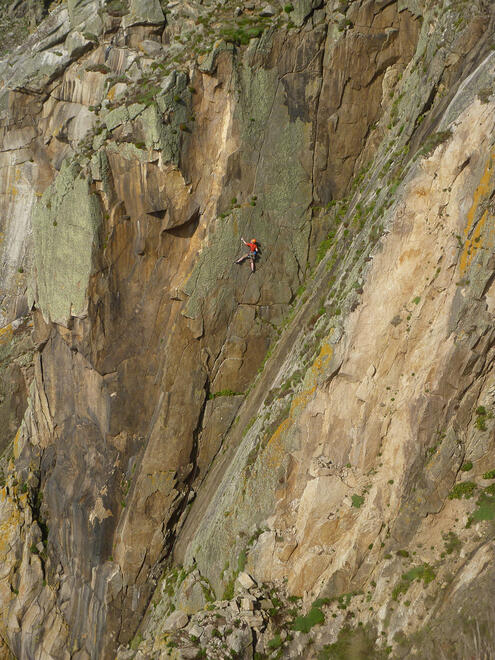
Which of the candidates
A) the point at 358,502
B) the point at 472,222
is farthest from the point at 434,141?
the point at 358,502

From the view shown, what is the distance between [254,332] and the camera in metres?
23.9

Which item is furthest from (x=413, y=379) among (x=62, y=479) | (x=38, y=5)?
(x=38, y=5)

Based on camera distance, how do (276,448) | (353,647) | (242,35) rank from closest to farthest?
1. (353,647)
2. (276,448)
3. (242,35)

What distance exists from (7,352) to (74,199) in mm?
12648

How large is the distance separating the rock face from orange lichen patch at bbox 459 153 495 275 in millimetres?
75

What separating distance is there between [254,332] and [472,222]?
1053cm

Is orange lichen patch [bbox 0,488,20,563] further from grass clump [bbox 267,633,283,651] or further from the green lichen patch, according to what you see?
the green lichen patch

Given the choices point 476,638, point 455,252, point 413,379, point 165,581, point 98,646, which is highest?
point 455,252

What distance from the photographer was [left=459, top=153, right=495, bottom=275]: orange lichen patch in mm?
15789

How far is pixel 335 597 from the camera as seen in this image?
58.1 ft

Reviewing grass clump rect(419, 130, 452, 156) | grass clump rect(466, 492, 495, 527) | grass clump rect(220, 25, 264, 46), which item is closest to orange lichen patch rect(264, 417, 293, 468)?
grass clump rect(466, 492, 495, 527)

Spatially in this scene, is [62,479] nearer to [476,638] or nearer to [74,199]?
[74,199]

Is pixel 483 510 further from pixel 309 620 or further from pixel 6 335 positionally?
pixel 6 335

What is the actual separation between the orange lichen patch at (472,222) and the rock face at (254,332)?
8 centimetres
